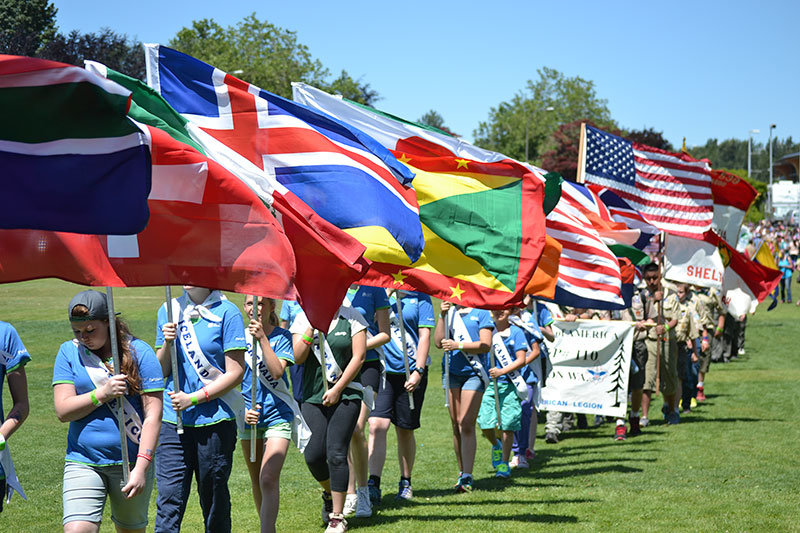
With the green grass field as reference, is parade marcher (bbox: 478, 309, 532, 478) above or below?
above

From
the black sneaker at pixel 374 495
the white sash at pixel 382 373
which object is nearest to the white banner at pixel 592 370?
the black sneaker at pixel 374 495

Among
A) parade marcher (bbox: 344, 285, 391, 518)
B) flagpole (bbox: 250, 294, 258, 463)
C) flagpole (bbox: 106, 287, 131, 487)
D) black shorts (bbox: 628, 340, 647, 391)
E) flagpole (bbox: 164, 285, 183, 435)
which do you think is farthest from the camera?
black shorts (bbox: 628, 340, 647, 391)

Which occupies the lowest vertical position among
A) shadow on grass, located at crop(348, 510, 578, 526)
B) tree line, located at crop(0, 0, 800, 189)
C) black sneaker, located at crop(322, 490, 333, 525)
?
shadow on grass, located at crop(348, 510, 578, 526)

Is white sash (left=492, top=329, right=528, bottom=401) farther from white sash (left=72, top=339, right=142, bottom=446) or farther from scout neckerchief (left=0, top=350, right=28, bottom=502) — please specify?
scout neckerchief (left=0, top=350, right=28, bottom=502)

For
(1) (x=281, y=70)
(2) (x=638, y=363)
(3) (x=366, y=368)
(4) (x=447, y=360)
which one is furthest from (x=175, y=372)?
(1) (x=281, y=70)

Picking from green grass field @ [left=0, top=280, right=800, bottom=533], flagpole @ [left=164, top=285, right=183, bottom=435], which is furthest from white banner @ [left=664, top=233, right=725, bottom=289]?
flagpole @ [left=164, top=285, right=183, bottom=435]

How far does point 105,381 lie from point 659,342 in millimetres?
11042

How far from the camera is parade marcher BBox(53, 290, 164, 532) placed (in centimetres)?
612

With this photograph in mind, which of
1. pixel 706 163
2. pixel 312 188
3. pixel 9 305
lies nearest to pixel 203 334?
pixel 312 188

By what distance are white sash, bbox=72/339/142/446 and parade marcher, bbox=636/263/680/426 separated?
1053 cm

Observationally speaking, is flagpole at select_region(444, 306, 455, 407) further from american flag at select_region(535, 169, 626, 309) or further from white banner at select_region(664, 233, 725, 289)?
white banner at select_region(664, 233, 725, 289)

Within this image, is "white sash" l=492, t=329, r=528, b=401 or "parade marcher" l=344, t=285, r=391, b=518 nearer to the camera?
"parade marcher" l=344, t=285, r=391, b=518

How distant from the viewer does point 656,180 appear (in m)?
16.3

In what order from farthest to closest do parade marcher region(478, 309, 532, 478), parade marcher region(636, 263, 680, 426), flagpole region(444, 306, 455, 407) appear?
parade marcher region(636, 263, 680, 426) < parade marcher region(478, 309, 532, 478) < flagpole region(444, 306, 455, 407)
